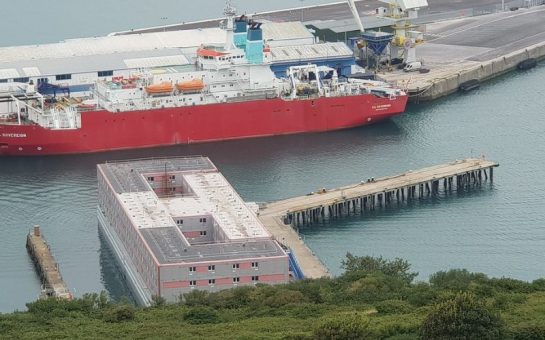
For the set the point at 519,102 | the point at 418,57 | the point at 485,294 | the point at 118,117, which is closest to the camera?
the point at 485,294

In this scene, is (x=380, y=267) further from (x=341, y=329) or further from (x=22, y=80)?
(x=22, y=80)

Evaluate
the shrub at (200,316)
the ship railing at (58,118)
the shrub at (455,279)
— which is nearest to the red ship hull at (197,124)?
the ship railing at (58,118)

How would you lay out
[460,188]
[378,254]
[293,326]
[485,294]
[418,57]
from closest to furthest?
[293,326] → [485,294] → [378,254] → [460,188] → [418,57]

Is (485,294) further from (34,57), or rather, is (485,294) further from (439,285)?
(34,57)

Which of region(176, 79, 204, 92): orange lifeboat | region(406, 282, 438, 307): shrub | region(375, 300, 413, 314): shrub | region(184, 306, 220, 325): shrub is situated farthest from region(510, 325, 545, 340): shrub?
region(176, 79, 204, 92): orange lifeboat

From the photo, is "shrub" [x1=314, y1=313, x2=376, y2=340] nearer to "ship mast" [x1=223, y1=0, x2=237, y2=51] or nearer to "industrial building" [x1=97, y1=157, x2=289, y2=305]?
"industrial building" [x1=97, y1=157, x2=289, y2=305]

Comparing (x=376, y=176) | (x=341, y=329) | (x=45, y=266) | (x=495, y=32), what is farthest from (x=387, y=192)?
(x=495, y=32)

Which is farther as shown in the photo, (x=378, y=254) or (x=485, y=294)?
(x=378, y=254)

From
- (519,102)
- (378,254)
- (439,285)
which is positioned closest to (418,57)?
(519,102)
